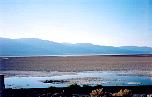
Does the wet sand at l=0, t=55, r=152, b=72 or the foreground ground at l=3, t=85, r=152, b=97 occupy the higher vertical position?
the wet sand at l=0, t=55, r=152, b=72

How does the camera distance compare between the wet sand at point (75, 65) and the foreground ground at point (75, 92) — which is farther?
the wet sand at point (75, 65)

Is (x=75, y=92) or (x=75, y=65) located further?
(x=75, y=65)

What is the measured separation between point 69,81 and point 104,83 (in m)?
0.90

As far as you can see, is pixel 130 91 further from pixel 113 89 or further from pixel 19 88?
pixel 19 88

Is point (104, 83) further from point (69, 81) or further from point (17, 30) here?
point (17, 30)

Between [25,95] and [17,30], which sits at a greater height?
[17,30]

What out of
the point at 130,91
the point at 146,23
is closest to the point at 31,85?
the point at 130,91

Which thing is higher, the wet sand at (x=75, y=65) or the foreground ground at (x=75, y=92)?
the wet sand at (x=75, y=65)

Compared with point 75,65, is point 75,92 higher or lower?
lower

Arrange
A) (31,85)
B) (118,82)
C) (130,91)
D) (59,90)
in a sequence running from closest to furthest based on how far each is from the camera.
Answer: (130,91)
(59,90)
(31,85)
(118,82)

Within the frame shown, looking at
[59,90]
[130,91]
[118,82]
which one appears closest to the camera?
[130,91]

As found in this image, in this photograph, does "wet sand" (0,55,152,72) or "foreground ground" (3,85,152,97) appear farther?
"wet sand" (0,55,152,72)

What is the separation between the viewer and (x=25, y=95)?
8.00 metres

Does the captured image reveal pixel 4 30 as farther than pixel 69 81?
No
